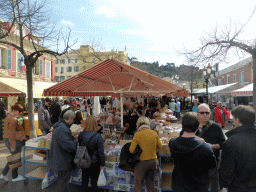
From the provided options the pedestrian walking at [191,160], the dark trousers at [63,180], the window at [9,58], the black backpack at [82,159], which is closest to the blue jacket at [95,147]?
the black backpack at [82,159]

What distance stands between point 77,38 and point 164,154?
6.79 m

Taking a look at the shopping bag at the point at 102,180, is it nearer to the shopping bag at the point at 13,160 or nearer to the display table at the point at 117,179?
the display table at the point at 117,179

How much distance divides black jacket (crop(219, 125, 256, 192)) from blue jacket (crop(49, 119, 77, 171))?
8.08 feet

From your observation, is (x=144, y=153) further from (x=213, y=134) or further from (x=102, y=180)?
(x=213, y=134)

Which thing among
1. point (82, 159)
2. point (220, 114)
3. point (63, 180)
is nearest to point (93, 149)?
point (82, 159)

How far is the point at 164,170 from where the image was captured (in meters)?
3.92

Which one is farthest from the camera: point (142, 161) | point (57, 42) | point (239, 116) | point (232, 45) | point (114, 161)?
point (57, 42)

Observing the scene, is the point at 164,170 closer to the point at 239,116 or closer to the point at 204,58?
the point at 239,116

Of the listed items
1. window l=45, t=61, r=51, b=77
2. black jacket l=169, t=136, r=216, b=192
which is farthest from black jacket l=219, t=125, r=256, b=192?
window l=45, t=61, r=51, b=77

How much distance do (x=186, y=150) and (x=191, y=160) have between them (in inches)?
5.0

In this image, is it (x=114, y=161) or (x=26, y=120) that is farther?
(x=26, y=120)

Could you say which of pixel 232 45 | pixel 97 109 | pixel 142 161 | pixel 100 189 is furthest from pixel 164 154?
pixel 97 109

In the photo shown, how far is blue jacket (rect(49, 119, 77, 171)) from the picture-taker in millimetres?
3205

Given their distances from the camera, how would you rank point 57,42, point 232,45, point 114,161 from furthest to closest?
point 57,42 < point 232,45 < point 114,161
